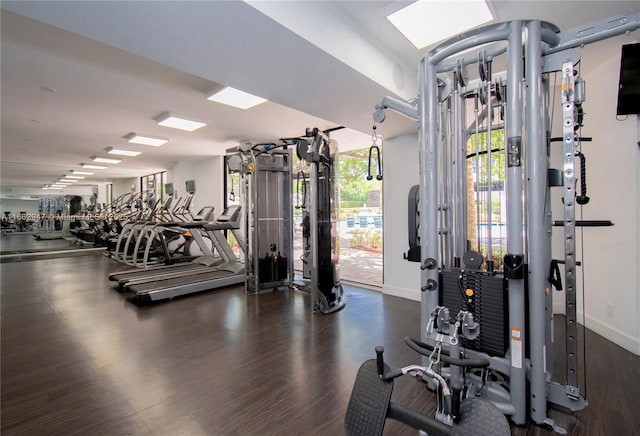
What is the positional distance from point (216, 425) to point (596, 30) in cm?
317

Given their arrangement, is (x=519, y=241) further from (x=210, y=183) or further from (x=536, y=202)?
(x=210, y=183)

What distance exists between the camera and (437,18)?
7.89 feet

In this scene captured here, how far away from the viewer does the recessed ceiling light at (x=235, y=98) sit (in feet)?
12.5

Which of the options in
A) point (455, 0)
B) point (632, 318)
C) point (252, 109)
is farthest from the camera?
point (252, 109)

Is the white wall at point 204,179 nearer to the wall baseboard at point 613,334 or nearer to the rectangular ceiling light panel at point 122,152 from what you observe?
the rectangular ceiling light panel at point 122,152

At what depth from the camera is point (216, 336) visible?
3244 mm

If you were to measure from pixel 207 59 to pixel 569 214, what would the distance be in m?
2.76

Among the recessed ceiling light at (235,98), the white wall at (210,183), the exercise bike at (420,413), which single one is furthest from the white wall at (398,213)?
the white wall at (210,183)

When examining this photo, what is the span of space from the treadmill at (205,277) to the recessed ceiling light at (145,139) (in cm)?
191

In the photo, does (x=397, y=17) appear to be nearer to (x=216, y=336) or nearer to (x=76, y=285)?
(x=216, y=336)

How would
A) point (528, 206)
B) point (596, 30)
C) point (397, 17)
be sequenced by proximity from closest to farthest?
1. point (596, 30)
2. point (528, 206)
3. point (397, 17)

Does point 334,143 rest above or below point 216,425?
above

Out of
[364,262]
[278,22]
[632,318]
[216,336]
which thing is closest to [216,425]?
[216,336]

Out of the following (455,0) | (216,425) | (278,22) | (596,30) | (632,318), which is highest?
(455,0)
